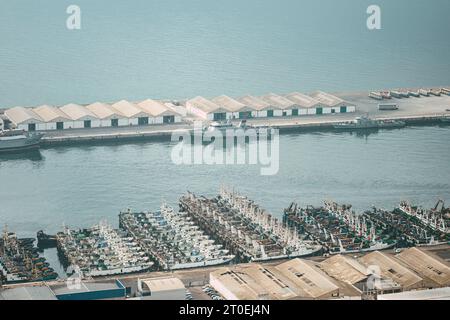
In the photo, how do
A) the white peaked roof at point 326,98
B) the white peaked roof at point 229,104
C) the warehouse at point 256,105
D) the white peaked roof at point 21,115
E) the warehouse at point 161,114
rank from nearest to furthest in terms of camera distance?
the white peaked roof at point 21,115, the warehouse at point 161,114, the white peaked roof at point 229,104, the warehouse at point 256,105, the white peaked roof at point 326,98

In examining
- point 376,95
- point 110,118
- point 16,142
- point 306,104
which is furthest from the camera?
point 376,95

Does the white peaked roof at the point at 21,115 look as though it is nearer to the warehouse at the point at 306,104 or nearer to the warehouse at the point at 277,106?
the warehouse at the point at 277,106

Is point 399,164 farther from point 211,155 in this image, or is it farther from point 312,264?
point 312,264

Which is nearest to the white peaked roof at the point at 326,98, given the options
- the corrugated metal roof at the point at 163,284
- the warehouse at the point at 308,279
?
the warehouse at the point at 308,279

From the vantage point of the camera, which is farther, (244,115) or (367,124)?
(244,115)

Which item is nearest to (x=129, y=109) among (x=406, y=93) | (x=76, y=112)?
(x=76, y=112)

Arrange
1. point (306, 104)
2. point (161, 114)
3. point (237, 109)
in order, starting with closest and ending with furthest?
point (161, 114) → point (237, 109) → point (306, 104)

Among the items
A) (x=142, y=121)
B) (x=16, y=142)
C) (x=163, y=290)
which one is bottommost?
(x=163, y=290)

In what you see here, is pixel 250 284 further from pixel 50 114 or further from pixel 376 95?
pixel 376 95
